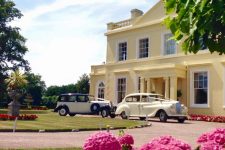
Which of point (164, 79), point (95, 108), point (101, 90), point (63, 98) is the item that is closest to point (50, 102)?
point (101, 90)

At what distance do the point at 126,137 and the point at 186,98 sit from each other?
22.8 meters

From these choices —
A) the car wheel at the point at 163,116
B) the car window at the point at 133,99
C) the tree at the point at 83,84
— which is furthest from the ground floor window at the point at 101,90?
the tree at the point at 83,84

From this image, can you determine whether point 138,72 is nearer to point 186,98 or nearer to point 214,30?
point 186,98

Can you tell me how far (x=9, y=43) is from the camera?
42906 millimetres

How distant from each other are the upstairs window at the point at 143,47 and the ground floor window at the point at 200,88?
5778 mm

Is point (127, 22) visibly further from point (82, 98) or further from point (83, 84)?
point (83, 84)

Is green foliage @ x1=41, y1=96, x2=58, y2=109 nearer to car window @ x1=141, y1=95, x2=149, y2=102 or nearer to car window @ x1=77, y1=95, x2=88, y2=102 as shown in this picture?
car window @ x1=77, y1=95, x2=88, y2=102

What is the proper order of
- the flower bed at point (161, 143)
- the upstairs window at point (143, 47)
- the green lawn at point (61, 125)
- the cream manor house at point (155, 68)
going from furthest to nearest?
the upstairs window at point (143, 47) → the cream manor house at point (155, 68) → the green lawn at point (61, 125) → the flower bed at point (161, 143)

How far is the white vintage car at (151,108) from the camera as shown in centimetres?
2017

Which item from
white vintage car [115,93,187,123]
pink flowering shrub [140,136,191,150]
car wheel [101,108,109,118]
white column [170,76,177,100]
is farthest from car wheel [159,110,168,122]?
pink flowering shrub [140,136,191,150]

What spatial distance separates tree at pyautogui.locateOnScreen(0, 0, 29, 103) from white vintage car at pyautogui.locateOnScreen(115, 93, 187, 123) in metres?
22.3

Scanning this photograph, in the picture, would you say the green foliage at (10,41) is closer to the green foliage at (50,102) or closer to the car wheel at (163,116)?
the green foliage at (50,102)

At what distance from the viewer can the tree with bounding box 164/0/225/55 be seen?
10.5ft

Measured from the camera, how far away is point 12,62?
43.8 metres
